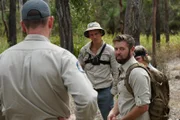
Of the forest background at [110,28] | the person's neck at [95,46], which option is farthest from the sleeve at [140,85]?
the forest background at [110,28]

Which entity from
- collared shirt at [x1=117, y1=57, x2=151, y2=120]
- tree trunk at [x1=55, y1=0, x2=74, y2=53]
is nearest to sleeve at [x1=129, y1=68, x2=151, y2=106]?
collared shirt at [x1=117, y1=57, x2=151, y2=120]

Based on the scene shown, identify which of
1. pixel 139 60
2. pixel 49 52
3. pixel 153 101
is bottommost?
pixel 153 101

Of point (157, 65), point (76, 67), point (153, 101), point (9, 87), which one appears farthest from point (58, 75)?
point (157, 65)

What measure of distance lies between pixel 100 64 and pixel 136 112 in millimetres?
1903

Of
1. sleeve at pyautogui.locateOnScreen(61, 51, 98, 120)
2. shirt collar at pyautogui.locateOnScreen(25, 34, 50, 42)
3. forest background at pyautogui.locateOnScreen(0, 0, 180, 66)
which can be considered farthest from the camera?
forest background at pyautogui.locateOnScreen(0, 0, 180, 66)

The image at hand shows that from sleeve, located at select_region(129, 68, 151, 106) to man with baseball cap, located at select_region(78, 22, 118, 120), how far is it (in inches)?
73.4

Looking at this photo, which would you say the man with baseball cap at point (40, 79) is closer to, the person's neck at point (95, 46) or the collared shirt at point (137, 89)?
the collared shirt at point (137, 89)

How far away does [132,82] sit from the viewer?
317 centimetres

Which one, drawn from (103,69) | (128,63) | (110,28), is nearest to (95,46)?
(103,69)

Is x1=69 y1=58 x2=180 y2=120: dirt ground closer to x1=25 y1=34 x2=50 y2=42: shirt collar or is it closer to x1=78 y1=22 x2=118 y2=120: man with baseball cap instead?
x1=78 y1=22 x2=118 y2=120: man with baseball cap

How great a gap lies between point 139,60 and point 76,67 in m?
1.56

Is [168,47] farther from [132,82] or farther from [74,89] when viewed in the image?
[74,89]

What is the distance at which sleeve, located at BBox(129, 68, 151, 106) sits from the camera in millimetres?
3121

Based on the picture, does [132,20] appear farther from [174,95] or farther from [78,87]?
[78,87]
